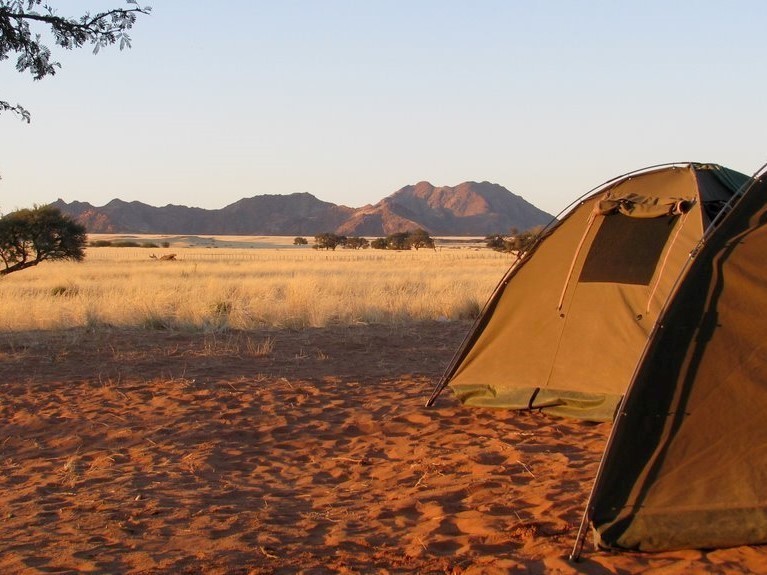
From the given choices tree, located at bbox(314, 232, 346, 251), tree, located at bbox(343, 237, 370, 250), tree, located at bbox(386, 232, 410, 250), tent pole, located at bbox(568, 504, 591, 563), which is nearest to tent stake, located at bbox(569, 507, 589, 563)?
tent pole, located at bbox(568, 504, 591, 563)


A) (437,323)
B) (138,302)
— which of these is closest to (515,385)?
(437,323)

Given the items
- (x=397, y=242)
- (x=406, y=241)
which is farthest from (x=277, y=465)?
(x=406, y=241)

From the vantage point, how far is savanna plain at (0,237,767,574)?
4734mm

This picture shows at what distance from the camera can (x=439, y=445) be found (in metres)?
7.30

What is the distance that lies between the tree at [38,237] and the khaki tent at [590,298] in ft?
60.9

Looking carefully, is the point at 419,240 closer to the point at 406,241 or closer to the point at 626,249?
the point at 406,241

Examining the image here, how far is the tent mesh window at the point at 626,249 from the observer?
7.46m

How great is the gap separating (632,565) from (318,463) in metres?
2.97

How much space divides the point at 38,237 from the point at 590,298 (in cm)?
2112

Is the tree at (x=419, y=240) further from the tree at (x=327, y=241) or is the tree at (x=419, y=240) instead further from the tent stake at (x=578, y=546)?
the tent stake at (x=578, y=546)

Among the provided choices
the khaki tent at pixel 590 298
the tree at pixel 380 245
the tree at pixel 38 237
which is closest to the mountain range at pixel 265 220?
the tree at pixel 380 245

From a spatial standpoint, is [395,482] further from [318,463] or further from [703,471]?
[703,471]

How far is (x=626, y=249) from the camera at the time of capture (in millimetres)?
7648

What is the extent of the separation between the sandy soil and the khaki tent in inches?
13.8
